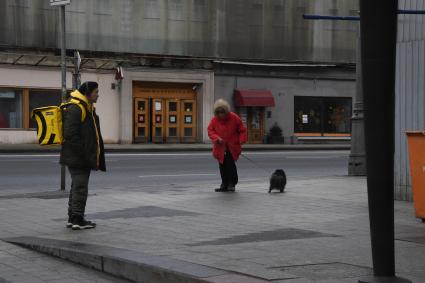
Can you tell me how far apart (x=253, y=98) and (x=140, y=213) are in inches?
1080

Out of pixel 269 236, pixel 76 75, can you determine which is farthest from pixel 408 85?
pixel 76 75

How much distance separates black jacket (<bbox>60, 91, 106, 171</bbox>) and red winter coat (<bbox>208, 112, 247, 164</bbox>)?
481 cm

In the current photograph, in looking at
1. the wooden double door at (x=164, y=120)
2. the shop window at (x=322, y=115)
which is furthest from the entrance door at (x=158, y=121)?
the shop window at (x=322, y=115)

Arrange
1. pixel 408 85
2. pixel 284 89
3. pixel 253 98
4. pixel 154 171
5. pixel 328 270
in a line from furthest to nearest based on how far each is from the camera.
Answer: pixel 284 89 < pixel 253 98 < pixel 154 171 < pixel 408 85 < pixel 328 270

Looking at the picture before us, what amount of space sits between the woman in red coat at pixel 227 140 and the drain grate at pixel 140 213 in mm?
2954

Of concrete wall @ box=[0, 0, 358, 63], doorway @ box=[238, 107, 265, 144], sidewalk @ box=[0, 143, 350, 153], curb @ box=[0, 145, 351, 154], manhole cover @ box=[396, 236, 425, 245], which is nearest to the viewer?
manhole cover @ box=[396, 236, 425, 245]

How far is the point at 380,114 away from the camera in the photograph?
4605 mm

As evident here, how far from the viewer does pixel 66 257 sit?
707 cm

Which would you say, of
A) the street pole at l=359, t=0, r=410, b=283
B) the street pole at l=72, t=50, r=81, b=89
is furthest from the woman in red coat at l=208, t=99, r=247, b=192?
the street pole at l=359, t=0, r=410, b=283

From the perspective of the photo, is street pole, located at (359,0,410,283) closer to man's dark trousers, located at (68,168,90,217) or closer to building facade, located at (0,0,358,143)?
man's dark trousers, located at (68,168,90,217)

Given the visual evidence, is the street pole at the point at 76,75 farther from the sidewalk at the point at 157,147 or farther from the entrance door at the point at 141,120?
the entrance door at the point at 141,120

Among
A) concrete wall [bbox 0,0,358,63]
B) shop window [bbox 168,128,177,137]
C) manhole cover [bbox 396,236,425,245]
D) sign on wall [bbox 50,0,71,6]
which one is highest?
concrete wall [bbox 0,0,358,63]

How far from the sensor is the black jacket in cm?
848

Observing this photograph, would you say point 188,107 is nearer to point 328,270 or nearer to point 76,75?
point 76,75
